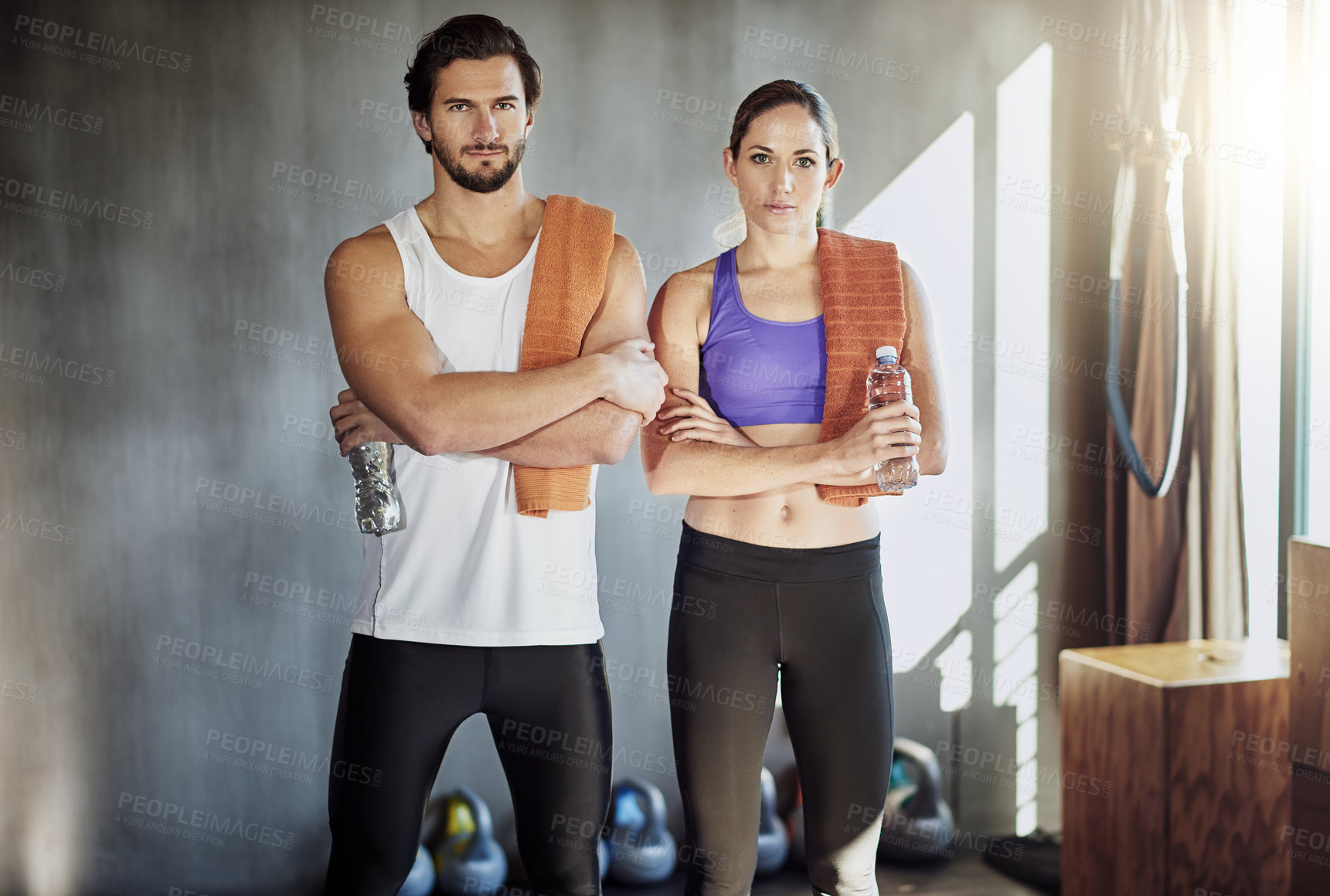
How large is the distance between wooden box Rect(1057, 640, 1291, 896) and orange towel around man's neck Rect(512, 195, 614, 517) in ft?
5.18

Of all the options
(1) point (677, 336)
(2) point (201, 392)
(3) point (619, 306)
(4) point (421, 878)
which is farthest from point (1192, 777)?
(2) point (201, 392)

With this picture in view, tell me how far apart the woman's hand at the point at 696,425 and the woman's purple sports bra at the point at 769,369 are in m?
0.05

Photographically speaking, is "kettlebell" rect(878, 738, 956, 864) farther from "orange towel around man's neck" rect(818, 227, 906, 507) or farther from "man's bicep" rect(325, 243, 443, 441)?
"man's bicep" rect(325, 243, 443, 441)

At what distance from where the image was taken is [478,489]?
5.02 ft

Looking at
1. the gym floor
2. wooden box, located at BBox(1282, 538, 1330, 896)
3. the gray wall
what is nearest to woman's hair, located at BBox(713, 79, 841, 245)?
the gray wall

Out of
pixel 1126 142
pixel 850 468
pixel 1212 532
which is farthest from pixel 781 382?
pixel 1126 142

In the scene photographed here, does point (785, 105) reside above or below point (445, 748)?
above

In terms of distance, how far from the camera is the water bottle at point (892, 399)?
167 cm

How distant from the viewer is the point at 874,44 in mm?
3139

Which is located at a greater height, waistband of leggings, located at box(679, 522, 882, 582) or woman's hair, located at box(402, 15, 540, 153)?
woman's hair, located at box(402, 15, 540, 153)

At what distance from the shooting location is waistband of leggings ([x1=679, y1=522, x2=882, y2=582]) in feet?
5.52

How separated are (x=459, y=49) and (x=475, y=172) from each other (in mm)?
190

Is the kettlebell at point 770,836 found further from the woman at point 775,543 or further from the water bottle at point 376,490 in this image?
the water bottle at point 376,490

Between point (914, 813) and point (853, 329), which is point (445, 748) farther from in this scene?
point (914, 813)
